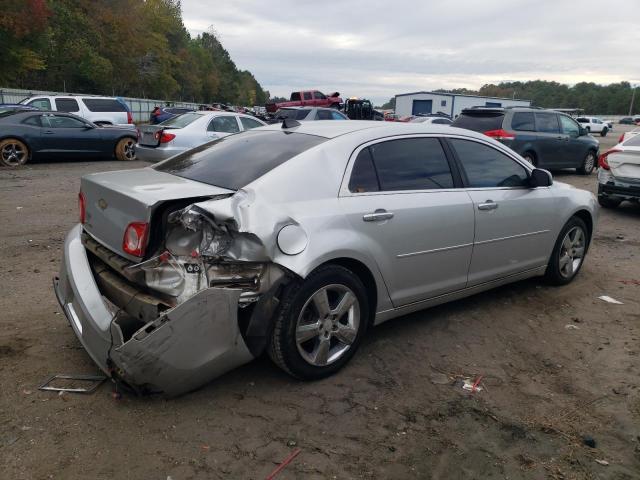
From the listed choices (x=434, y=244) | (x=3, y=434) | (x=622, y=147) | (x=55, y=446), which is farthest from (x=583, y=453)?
(x=622, y=147)

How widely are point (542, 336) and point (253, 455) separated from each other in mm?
2698

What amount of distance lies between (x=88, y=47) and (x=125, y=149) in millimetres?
37770

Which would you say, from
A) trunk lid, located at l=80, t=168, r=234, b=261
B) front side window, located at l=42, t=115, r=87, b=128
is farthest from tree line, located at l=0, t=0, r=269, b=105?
trunk lid, located at l=80, t=168, r=234, b=261

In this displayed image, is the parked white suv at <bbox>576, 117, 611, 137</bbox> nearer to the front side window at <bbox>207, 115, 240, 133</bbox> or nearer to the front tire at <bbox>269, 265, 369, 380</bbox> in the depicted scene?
the front side window at <bbox>207, 115, 240, 133</bbox>

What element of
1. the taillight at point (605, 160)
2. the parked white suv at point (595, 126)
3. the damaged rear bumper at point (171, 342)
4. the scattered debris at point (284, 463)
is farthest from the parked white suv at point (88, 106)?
the parked white suv at point (595, 126)

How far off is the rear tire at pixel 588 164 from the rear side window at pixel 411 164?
40.7 ft

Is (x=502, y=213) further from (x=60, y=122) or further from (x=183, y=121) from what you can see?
(x=60, y=122)

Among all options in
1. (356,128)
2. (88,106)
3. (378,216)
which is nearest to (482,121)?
(356,128)

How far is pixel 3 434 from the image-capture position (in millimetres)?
2773

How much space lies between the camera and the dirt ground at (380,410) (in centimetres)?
266

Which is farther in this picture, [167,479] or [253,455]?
[253,455]

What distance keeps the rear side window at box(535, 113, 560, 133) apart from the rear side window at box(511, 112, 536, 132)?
10.0 inches

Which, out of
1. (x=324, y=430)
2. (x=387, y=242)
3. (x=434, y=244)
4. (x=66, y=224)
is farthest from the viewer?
(x=66, y=224)

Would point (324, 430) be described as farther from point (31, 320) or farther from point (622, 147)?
point (622, 147)
